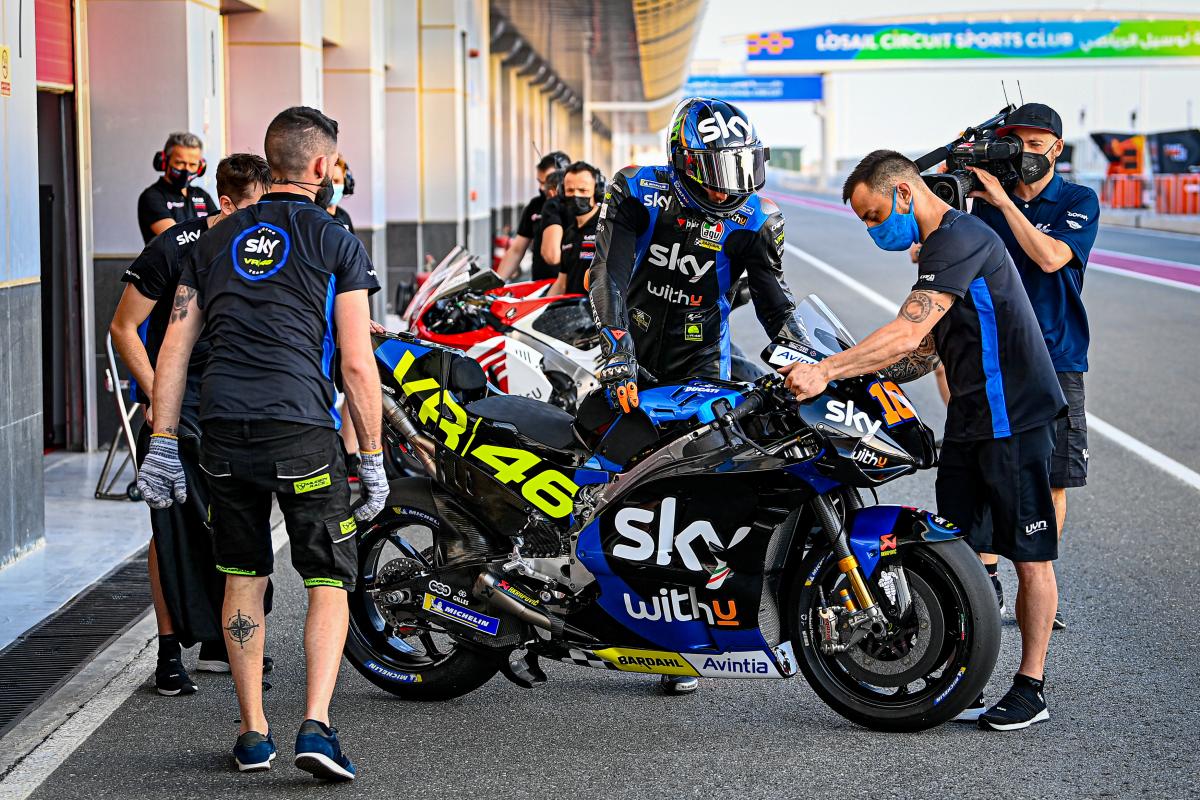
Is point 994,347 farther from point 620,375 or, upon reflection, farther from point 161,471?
point 161,471

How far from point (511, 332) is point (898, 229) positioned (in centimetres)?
441

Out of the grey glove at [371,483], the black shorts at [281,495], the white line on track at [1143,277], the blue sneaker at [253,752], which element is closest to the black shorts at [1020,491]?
the grey glove at [371,483]

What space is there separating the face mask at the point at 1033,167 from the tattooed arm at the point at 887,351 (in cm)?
128

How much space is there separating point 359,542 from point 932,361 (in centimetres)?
215

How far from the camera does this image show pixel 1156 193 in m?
44.1

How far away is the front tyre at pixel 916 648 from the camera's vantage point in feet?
16.0

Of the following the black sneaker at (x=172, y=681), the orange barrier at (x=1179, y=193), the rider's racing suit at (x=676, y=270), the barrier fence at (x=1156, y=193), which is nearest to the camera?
the black sneaker at (x=172, y=681)

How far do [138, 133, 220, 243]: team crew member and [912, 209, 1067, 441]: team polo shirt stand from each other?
5087 millimetres

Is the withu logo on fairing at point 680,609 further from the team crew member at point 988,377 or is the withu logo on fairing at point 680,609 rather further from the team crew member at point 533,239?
the team crew member at point 533,239

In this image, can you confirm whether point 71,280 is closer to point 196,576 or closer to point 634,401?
point 196,576

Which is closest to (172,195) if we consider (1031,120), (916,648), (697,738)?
(1031,120)

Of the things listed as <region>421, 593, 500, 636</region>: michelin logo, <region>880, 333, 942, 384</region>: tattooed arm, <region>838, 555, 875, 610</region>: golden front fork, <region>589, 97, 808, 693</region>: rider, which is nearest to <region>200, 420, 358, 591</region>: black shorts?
<region>421, 593, 500, 636</region>: michelin logo

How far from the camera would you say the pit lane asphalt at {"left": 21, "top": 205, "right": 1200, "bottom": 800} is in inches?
184

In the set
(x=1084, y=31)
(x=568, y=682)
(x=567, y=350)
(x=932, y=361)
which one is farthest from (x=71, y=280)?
(x=1084, y=31)
